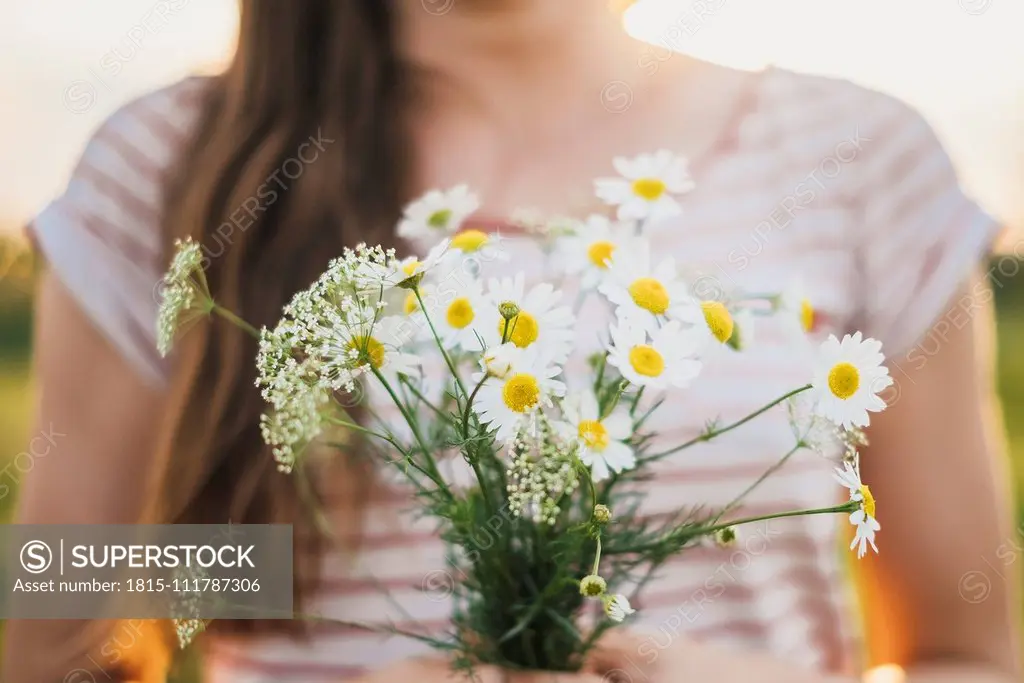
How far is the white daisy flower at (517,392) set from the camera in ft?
0.78

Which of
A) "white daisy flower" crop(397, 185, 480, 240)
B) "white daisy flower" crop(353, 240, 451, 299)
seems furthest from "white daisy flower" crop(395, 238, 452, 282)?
"white daisy flower" crop(397, 185, 480, 240)

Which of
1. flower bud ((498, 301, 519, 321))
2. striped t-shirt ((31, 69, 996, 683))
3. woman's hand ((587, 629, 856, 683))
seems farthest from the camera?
striped t-shirt ((31, 69, 996, 683))

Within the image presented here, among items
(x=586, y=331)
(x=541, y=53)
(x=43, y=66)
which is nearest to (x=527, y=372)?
(x=586, y=331)

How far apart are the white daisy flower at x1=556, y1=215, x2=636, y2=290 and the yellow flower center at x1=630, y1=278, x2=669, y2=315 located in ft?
0.16

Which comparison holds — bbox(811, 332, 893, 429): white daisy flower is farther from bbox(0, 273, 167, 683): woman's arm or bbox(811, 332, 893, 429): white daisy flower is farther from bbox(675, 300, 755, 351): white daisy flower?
bbox(0, 273, 167, 683): woman's arm

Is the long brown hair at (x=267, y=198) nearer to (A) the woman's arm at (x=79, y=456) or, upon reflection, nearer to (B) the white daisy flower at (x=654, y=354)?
(A) the woman's arm at (x=79, y=456)

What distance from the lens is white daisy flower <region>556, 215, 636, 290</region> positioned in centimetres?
32

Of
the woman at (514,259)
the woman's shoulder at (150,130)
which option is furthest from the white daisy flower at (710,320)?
the woman's shoulder at (150,130)

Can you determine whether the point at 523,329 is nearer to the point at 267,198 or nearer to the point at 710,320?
the point at 710,320

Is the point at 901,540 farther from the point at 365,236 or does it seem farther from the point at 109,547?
the point at 109,547

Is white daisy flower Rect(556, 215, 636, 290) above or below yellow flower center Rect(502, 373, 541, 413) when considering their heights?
above

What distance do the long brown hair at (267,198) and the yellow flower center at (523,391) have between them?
1.00ft

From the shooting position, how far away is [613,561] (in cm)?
33

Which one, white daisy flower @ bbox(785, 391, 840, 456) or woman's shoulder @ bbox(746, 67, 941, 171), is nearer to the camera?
white daisy flower @ bbox(785, 391, 840, 456)
